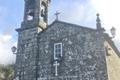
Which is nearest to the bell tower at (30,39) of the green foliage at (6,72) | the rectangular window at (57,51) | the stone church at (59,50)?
the stone church at (59,50)

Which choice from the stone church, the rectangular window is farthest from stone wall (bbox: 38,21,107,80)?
the rectangular window

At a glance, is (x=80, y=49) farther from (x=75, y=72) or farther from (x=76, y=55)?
(x=75, y=72)

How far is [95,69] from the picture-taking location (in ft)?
50.2

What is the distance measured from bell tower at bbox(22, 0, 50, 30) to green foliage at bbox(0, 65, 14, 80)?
8487 mm

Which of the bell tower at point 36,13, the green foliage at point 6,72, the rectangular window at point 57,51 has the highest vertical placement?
the bell tower at point 36,13

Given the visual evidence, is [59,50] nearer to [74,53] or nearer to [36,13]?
[74,53]

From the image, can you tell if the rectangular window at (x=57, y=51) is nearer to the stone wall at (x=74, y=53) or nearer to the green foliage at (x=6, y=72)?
the stone wall at (x=74, y=53)

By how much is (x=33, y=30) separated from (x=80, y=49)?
4.39 metres

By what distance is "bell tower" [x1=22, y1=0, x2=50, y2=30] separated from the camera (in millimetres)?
18844

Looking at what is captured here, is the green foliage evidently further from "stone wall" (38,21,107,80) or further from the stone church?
"stone wall" (38,21,107,80)

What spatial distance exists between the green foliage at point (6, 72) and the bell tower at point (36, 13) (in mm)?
8487

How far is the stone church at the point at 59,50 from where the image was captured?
15594 millimetres

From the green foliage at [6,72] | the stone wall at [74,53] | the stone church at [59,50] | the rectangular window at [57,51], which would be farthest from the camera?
the green foliage at [6,72]

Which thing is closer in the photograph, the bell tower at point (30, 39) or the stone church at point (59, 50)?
the stone church at point (59, 50)
